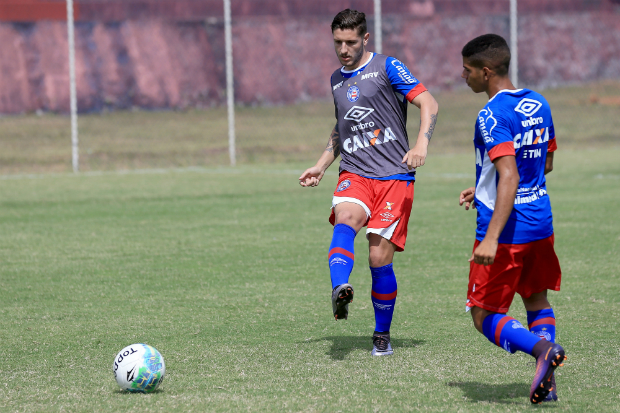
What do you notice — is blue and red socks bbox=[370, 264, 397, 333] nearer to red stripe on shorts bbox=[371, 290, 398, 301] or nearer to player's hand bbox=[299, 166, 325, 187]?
red stripe on shorts bbox=[371, 290, 398, 301]

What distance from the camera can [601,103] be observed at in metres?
26.0

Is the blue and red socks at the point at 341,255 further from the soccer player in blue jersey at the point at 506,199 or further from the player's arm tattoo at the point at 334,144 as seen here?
the soccer player in blue jersey at the point at 506,199

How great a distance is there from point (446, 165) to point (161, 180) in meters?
5.30

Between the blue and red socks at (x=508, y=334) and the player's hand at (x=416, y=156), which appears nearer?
the blue and red socks at (x=508, y=334)

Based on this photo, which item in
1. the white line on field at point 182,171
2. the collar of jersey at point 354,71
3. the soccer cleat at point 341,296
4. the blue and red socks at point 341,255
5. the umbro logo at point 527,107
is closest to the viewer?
the umbro logo at point 527,107

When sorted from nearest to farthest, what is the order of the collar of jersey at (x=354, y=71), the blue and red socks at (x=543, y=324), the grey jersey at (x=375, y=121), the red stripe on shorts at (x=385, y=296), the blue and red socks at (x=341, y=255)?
1. the blue and red socks at (x=543, y=324)
2. the blue and red socks at (x=341, y=255)
3. the red stripe on shorts at (x=385, y=296)
4. the grey jersey at (x=375, y=121)
5. the collar of jersey at (x=354, y=71)

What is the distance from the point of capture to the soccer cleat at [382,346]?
199 inches

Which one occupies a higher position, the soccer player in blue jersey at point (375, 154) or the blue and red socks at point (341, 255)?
the soccer player in blue jersey at point (375, 154)

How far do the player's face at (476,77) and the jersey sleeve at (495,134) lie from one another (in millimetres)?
181

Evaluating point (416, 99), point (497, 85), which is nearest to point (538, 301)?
point (497, 85)

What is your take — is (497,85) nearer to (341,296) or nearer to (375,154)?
(341,296)

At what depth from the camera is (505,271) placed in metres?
3.99

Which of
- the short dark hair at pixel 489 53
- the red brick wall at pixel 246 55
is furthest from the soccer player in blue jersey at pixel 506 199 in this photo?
the red brick wall at pixel 246 55

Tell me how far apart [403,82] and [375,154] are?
463 mm
